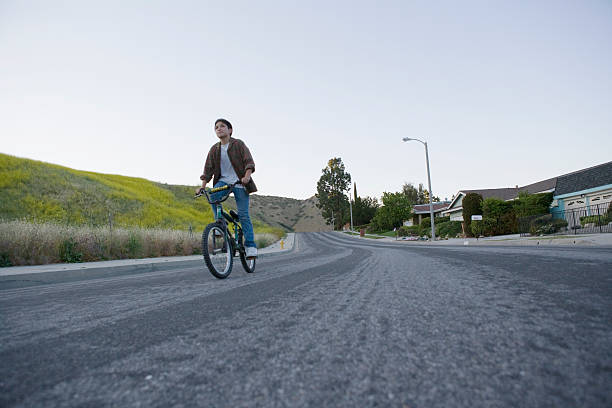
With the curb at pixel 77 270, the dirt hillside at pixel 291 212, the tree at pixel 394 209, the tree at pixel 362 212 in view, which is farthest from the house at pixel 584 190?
the dirt hillside at pixel 291 212

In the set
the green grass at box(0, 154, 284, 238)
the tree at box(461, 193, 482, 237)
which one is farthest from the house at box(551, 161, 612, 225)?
the green grass at box(0, 154, 284, 238)

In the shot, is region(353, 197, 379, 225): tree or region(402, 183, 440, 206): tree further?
region(402, 183, 440, 206): tree

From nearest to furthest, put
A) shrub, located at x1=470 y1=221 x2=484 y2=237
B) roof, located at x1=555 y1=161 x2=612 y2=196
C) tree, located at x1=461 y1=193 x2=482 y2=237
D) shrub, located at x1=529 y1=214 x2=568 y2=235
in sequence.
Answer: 1. shrub, located at x1=529 y1=214 x2=568 y2=235
2. shrub, located at x1=470 y1=221 x2=484 y2=237
3. roof, located at x1=555 y1=161 x2=612 y2=196
4. tree, located at x1=461 y1=193 x2=482 y2=237

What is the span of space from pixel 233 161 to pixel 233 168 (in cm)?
11

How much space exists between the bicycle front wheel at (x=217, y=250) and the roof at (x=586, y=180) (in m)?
34.4

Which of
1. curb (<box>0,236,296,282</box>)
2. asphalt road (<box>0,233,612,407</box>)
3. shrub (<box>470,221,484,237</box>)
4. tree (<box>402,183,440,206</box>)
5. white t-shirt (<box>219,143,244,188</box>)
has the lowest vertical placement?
curb (<box>0,236,296,282</box>)

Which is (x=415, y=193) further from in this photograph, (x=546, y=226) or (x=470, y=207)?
(x=546, y=226)

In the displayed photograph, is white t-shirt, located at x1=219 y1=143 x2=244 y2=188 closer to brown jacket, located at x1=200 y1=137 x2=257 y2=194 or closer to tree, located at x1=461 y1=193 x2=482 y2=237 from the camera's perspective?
brown jacket, located at x1=200 y1=137 x2=257 y2=194

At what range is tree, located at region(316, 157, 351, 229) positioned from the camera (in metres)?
75.2

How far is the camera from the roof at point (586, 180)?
89.2ft

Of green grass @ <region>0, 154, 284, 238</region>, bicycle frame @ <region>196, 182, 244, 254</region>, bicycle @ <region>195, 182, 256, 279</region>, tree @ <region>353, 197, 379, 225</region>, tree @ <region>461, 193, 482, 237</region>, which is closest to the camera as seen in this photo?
bicycle @ <region>195, 182, 256, 279</region>

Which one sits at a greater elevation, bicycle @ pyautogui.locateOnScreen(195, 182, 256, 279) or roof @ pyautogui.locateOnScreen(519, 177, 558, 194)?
roof @ pyautogui.locateOnScreen(519, 177, 558, 194)

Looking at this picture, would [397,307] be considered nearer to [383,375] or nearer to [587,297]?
[383,375]

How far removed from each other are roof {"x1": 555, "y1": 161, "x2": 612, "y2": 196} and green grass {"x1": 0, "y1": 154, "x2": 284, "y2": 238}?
3528 centimetres
